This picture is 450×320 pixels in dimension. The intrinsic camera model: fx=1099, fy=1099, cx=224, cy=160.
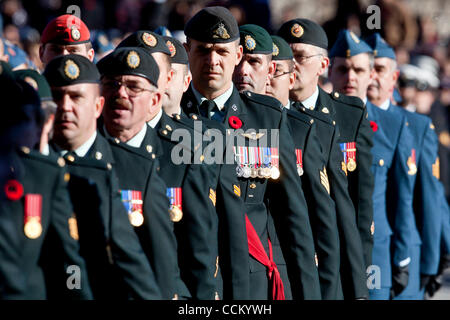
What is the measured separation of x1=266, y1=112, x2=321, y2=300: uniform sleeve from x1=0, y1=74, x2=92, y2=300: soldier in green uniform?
75.8 inches

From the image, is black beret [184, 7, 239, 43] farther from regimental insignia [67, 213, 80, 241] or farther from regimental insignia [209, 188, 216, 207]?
regimental insignia [67, 213, 80, 241]

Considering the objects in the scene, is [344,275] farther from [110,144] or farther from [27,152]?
[27,152]

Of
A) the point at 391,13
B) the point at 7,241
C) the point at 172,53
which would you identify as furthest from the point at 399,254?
the point at 391,13

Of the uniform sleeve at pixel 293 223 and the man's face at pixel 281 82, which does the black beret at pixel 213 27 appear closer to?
the uniform sleeve at pixel 293 223

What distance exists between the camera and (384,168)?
826cm

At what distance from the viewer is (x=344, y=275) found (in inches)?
274

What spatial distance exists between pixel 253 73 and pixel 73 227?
2525 millimetres

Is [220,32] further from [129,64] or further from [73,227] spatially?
[73,227]

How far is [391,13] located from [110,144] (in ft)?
34.4

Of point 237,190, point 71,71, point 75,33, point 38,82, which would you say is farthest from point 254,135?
point 38,82

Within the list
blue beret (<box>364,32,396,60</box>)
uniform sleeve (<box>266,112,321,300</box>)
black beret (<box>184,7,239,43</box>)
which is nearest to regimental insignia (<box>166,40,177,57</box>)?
black beret (<box>184,7,239,43</box>)

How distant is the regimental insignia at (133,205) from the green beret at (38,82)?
605mm

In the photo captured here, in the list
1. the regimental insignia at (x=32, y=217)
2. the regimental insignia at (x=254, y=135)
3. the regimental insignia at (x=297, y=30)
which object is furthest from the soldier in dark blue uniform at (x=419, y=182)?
the regimental insignia at (x=32, y=217)

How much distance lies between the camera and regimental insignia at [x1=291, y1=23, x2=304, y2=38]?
765cm
